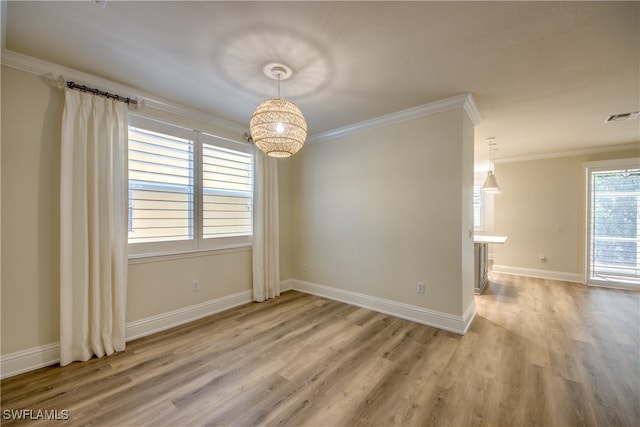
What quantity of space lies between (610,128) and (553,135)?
2.09 feet

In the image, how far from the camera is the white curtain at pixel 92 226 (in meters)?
2.29

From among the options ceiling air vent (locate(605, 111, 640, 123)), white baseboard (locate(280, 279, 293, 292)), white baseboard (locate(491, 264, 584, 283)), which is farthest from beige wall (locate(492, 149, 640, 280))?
white baseboard (locate(280, 279, 293, 292))

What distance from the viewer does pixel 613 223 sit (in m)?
4.77

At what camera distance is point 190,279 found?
3.28 m

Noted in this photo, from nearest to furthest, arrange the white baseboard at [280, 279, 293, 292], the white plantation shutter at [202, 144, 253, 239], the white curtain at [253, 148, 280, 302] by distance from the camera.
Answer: the white plantation shutter at [202, 144, 253, 239]
the white curtain at [253, 148, 280, 302]
the white baseboard at [280, 279, 293, 292]

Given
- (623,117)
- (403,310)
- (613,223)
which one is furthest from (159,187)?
(613,223)

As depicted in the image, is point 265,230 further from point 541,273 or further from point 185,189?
point 541,273

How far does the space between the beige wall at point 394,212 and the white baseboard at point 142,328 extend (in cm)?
136

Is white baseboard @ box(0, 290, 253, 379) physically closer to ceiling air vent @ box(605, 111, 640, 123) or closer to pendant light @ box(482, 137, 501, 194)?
pendant light @ box(482, 137, 501, 194)

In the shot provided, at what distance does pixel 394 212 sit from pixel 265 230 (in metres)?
1.94

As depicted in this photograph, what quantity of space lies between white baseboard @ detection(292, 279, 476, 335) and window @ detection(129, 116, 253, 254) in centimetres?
152

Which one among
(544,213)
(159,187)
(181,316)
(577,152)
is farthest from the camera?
(544,213)

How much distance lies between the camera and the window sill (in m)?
2.83
